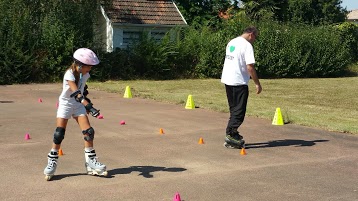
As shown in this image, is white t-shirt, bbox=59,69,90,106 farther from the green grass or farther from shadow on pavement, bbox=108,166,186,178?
the green grass

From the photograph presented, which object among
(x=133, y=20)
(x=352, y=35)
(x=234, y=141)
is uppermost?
(x=133, y=20)

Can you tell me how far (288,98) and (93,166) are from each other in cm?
1231

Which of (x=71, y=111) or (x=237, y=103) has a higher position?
(x=71, y=111)

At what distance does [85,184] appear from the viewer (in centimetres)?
614

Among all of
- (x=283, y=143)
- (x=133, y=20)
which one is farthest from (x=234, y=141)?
(x=133, y=20)

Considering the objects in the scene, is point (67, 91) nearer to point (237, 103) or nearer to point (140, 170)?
point (140, 170)

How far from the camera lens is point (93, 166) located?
6.47 metres

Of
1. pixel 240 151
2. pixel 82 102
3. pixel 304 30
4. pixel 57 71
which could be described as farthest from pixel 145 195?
pixel 304 30

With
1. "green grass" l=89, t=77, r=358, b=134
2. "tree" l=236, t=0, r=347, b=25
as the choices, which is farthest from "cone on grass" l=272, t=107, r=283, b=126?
"tree" l=236, t=0, r=347, b=25

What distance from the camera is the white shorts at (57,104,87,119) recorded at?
6.48 metres

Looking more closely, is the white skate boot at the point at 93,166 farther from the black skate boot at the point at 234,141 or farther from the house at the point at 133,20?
the house at the point at 133,20

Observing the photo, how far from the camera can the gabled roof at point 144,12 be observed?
3216 cm

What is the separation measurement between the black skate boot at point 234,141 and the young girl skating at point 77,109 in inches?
106

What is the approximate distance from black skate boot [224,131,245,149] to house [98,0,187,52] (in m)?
22.9
